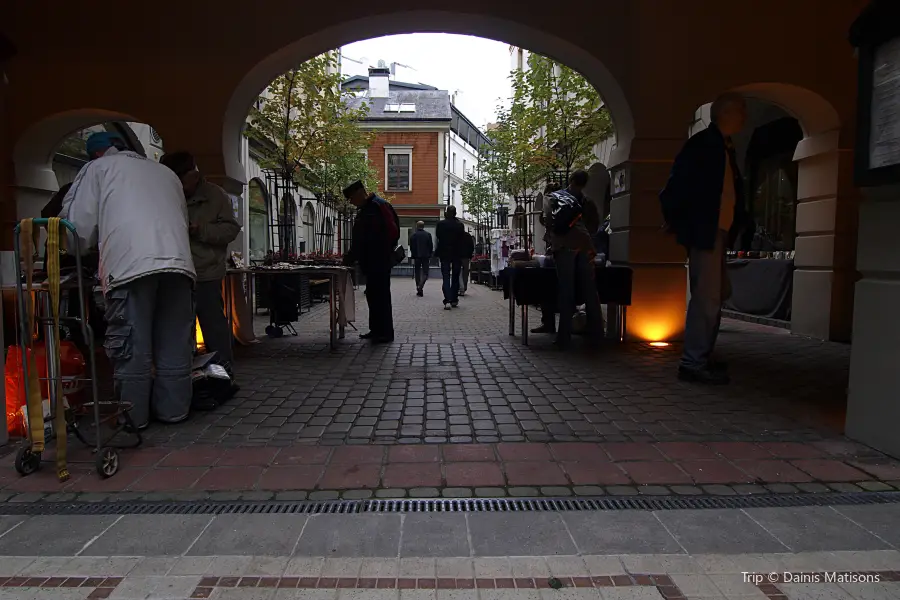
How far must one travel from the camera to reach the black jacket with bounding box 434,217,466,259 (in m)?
12.5

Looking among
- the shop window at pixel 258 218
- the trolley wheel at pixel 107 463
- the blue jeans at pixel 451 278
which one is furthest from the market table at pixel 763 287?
the shop window at pixel 258 218

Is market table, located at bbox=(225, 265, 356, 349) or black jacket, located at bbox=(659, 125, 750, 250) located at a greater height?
black jacket, located at bbox=(659, 125, 750, 250)

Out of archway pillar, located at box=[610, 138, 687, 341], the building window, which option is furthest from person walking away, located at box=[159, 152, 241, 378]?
the building window

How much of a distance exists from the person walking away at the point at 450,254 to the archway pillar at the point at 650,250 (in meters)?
5.34

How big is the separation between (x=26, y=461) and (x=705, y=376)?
457 cm

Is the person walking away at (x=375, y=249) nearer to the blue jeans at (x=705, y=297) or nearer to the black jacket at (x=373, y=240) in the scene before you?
the black jacket at (x=373, y=240)

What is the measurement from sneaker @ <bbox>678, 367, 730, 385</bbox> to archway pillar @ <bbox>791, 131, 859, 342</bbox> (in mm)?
2971

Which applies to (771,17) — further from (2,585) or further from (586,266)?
(2,585)

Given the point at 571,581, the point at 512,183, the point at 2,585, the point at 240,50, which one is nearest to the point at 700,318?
the point at 571,581

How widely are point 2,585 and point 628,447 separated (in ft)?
9.44

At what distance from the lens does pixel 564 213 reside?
634 cm

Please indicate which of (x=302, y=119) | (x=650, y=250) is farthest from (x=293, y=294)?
(x=302, y=119)

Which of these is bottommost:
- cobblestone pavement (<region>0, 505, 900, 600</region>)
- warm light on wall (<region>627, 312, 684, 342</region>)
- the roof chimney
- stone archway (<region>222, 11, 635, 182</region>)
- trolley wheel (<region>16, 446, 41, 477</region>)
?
cobblestone pavement (<region>0, 505, 900, 600</region>)

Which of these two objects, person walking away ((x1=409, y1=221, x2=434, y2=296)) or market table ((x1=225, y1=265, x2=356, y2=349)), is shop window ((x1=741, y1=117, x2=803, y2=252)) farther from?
person walking away ((x1=409, y1=221, x2=434, y2=296))
